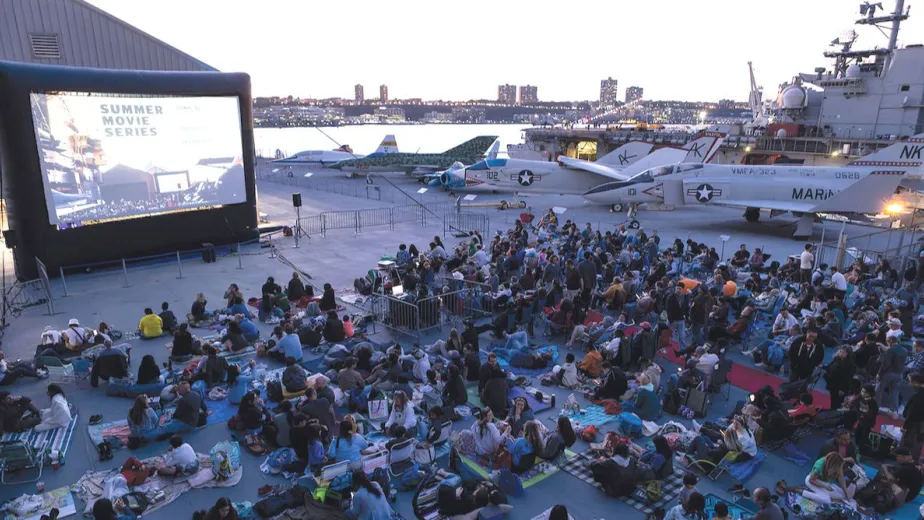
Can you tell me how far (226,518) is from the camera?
546cm

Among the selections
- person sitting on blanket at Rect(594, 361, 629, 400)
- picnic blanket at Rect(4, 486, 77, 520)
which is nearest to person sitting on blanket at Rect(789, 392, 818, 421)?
person sitting on blanket at Rect(594, 361, 629, 400)

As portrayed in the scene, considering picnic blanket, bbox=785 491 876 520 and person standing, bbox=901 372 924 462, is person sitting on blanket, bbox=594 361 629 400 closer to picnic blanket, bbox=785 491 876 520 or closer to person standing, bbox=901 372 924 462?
picnic blanket, bbox=785 491 876 520

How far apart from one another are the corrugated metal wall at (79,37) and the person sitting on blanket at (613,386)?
62.4ft

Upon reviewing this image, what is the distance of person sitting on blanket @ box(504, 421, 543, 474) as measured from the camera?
6980 millimetres

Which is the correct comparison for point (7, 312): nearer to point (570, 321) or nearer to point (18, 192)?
point (18, 192)

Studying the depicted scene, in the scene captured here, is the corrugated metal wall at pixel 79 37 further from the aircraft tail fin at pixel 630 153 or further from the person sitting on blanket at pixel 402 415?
the aircraft tail fin at pixel 630 153

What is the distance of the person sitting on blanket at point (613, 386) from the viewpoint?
8875 mm

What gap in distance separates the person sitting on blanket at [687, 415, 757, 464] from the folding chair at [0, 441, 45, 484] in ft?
27.9

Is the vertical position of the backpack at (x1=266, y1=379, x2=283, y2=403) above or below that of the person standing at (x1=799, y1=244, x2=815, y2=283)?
below

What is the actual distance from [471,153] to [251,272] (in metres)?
29.8

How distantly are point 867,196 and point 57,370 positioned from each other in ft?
82.9

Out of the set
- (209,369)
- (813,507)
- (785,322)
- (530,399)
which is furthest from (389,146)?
(813,507)

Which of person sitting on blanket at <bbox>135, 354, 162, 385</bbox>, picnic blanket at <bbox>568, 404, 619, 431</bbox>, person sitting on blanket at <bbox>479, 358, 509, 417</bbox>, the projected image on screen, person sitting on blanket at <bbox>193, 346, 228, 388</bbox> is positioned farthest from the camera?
the projected image on screen

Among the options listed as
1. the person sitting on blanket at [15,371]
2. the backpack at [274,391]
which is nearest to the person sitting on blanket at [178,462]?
the backpack at [274,391]
